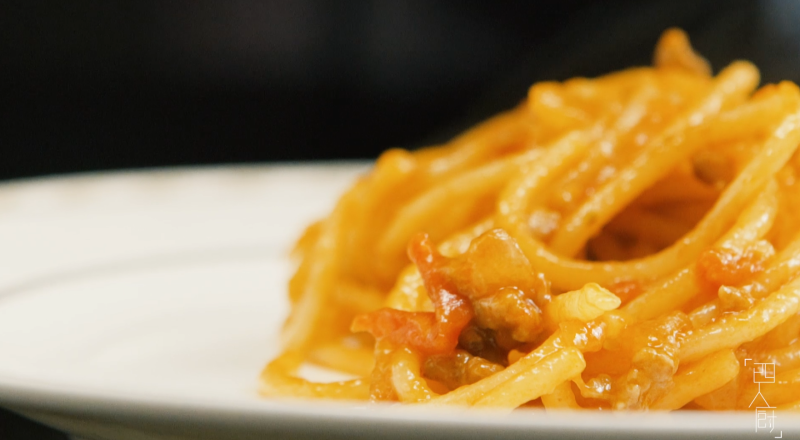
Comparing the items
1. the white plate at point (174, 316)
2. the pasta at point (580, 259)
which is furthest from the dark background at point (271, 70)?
Result: the pasta at point (580, 259)

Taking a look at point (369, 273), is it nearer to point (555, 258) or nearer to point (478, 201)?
point (478, 201)

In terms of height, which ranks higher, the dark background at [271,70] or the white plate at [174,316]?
the dark background at [271,70]

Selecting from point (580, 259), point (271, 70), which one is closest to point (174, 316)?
point (580, 259)

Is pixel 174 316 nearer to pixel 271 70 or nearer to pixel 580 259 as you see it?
pixel 580 259

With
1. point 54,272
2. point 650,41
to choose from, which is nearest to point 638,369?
point 54,272

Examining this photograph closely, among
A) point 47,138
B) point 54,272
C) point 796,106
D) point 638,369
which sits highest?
point 47,138

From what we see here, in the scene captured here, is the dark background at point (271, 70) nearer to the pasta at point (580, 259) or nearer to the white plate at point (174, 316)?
the white plate at point (174, 316)
